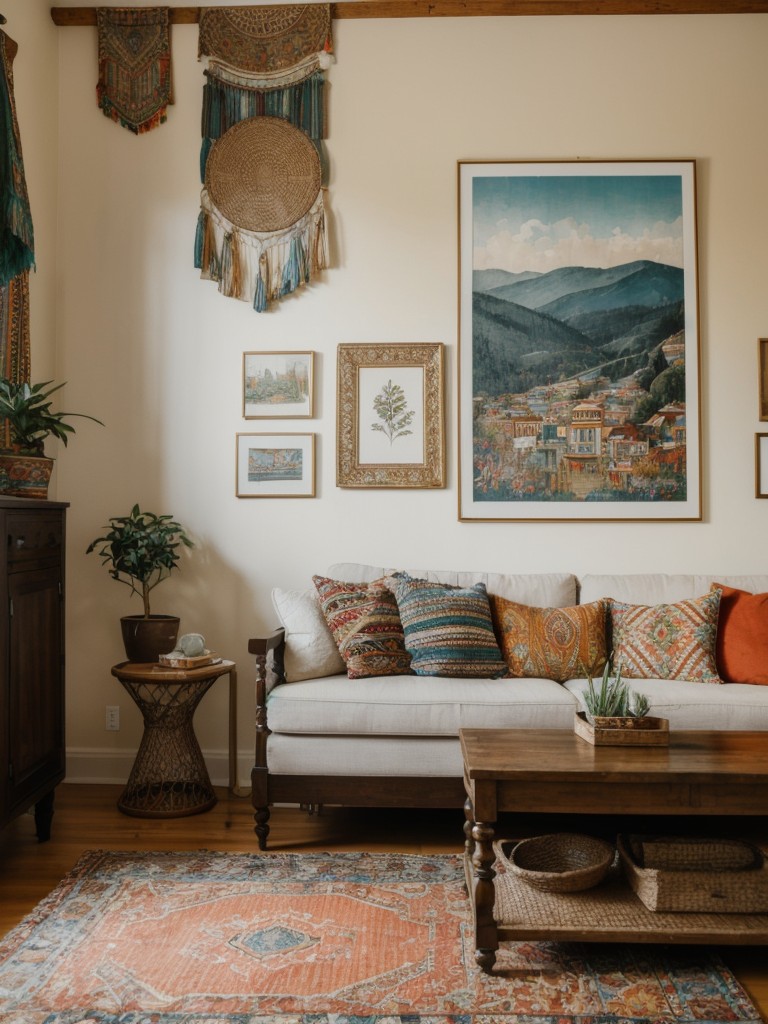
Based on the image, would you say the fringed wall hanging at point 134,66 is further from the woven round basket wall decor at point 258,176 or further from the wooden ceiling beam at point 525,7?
the wooden ceiling beam at point 525,7

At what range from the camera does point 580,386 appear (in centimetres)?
390

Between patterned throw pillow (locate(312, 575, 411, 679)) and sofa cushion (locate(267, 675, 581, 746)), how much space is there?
0.54 feet

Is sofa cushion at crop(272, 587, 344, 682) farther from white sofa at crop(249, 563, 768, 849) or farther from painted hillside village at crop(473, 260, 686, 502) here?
painted hillside village at crop(473, 260, 686, 502)

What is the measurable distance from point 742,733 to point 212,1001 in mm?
1690

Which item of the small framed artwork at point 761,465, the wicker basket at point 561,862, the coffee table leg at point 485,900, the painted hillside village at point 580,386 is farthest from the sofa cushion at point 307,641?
the small framed artwork at point 761,465

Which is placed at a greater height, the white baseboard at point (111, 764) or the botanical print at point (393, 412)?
the botanical print at point (393, 412)

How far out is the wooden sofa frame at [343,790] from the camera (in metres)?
3.00

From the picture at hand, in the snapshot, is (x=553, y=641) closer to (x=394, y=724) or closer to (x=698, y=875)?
(x=394, y=724)

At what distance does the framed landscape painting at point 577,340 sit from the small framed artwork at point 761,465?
28 centimetres

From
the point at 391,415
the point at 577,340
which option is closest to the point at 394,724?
the point at 391,415

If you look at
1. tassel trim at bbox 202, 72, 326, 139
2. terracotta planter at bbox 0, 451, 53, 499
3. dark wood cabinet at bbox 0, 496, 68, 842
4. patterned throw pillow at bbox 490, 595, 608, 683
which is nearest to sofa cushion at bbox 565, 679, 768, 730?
patterned throw pillow at bbox 490, 595, 608, 683

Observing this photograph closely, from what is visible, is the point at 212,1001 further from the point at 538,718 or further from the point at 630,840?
the point at 538,718

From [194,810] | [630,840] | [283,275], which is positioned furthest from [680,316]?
[194,810]

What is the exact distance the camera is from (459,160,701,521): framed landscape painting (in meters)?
3.87
